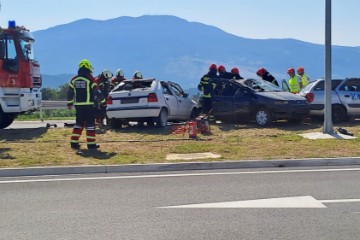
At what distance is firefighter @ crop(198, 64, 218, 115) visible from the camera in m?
15.8

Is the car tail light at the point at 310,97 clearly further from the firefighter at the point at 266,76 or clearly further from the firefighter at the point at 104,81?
the firefighter at the point at 104,81

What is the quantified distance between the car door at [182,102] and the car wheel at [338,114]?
4618 millimetres

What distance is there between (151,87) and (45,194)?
25.2 feet

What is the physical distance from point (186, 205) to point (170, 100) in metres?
8.93

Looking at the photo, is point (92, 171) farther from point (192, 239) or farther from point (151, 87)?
point (151, 87)

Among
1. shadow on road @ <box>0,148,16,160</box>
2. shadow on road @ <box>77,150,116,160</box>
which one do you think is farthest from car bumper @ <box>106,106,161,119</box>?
shadow on road @ <box>0,148,16,160</box>

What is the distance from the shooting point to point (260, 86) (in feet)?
50.4

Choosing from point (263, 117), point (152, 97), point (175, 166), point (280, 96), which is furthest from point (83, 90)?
point (280, 96)

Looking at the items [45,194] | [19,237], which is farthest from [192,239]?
[45,194]

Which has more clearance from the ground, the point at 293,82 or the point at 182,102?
the point at 293,82

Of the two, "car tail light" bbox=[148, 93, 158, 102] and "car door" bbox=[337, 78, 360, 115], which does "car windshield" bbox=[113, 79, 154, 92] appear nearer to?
"car tail light" bbox=[148, 93, 158, 102]

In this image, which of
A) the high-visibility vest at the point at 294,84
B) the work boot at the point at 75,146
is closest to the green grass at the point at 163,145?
the work boot at the point at 75,146

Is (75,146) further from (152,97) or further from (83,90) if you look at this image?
(152,97)

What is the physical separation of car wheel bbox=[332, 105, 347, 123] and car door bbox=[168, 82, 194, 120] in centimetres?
462
